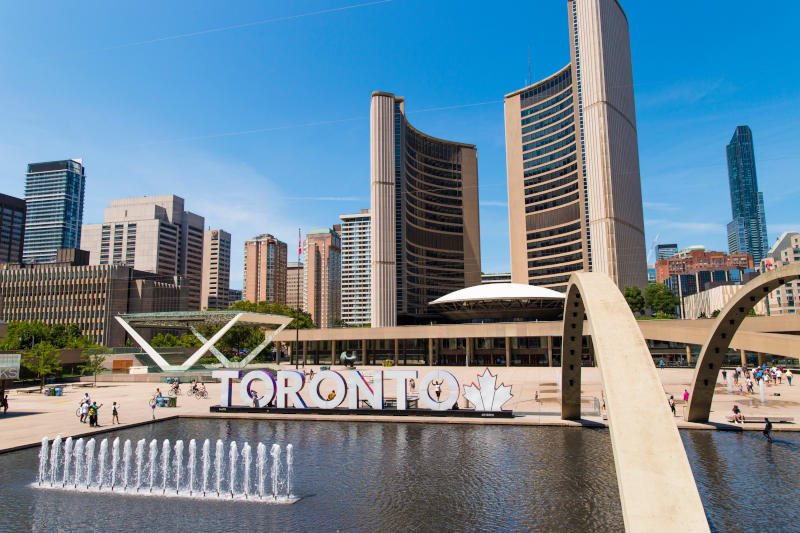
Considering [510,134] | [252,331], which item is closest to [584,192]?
[510,134]

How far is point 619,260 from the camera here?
112 m

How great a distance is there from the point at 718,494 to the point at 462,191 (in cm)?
14655

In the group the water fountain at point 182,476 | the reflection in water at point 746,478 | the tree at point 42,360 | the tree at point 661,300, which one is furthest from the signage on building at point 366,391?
the tree at point 661,300

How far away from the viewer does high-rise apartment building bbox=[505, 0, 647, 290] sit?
114m

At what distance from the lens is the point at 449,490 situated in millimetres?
16469

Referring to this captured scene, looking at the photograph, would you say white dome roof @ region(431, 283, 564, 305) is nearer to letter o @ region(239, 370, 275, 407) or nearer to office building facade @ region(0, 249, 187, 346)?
letter o @ region(239, 370, 275, 407)

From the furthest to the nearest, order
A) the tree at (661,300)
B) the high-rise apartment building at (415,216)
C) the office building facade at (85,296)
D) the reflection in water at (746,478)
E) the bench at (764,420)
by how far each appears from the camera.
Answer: the office building facade at (85,296), the high-rise apartment building at (415,216), the tree at (661,300), the bench at (764,420), the reflection in water at (746,478)

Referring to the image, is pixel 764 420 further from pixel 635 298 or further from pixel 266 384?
pixel 635 298

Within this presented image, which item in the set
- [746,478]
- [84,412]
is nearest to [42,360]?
[84,412]

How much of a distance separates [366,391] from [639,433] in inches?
864

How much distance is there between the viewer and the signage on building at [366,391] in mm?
29500

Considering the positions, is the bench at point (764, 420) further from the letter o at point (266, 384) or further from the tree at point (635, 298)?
the tree at point (635, 298)

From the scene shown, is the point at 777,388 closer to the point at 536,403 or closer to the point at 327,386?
the point at 536,403

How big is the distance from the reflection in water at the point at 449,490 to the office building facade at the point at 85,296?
12465 centimetres
